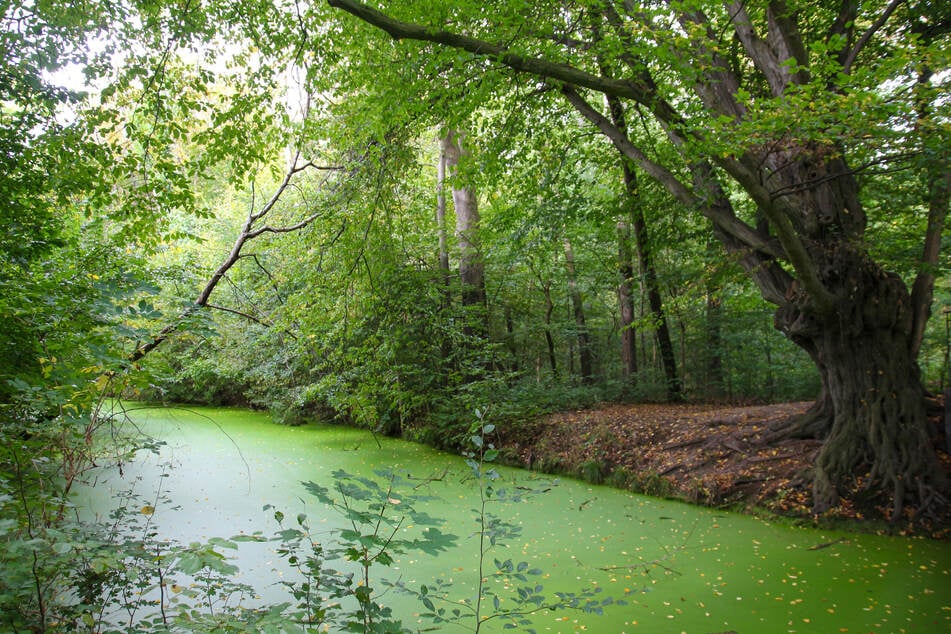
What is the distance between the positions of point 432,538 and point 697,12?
16.7ft

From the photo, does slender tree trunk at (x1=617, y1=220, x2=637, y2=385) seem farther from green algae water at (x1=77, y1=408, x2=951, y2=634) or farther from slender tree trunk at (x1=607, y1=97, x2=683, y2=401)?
green algae water at (x1=77, y1=408, x2=951, y2=634)

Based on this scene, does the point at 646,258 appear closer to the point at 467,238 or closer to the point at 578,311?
the point at 467,238

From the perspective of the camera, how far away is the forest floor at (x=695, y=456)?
506 centimetres

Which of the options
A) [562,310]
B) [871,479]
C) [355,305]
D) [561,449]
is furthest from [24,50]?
[562,310]

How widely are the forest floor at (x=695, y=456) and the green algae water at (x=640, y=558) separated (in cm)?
23

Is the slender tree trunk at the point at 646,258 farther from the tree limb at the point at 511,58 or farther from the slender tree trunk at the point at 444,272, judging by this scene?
the tree limb at the point at 511,58

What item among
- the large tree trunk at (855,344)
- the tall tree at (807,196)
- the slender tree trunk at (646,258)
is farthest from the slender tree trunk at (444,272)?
the large tree trunk at (855,344)

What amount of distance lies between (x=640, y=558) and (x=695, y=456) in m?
2.25

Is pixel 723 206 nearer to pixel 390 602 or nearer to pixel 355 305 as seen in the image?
pixel 355 305

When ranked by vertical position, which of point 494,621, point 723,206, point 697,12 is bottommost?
point 494,621

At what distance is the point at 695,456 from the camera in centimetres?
596

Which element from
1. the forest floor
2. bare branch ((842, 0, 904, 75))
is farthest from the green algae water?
bare branch ((842, 0, 904, 75))

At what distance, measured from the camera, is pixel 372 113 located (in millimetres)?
4633

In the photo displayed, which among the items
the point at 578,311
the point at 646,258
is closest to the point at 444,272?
the point at 646,258
